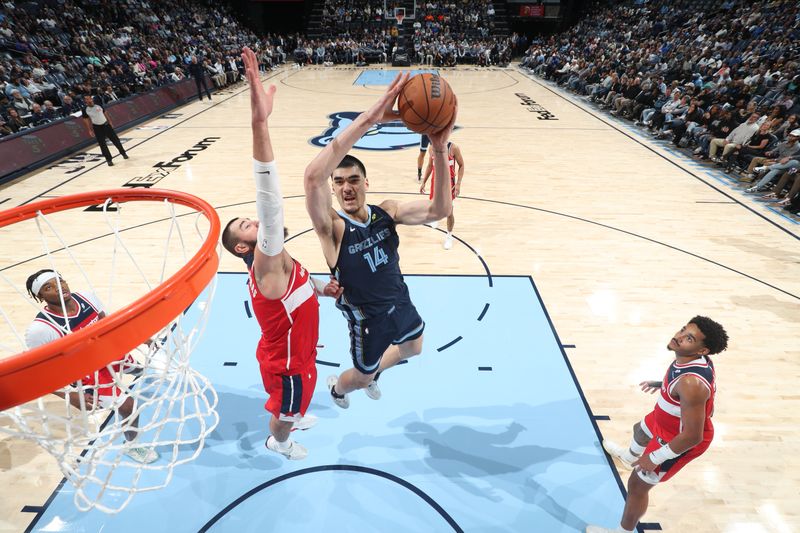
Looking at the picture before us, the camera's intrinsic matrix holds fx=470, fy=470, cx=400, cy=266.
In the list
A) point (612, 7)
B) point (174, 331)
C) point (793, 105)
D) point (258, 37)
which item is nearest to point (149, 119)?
point (174, 331)

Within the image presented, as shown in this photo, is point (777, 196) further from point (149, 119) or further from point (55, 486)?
point (149, 119)

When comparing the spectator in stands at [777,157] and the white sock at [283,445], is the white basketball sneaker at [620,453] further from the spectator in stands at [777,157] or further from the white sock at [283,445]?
the spectator in stands at [777,157]

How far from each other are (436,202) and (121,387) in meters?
1.82

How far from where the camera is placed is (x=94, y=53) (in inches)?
647

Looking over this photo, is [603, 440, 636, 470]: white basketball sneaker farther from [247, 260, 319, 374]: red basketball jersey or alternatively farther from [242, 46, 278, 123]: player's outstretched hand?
[242, 46, 278, 123]: player's outstretched hand

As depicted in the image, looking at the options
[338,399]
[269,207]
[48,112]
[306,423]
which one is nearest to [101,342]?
[269,207]

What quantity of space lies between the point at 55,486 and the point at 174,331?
1.65 m

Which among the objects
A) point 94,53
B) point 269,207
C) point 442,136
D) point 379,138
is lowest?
point 379,138

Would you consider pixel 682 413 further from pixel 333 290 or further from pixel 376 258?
pixel 333 290

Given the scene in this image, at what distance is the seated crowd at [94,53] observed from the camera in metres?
11.9

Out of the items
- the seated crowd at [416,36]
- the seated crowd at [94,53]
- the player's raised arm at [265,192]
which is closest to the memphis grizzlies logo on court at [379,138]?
the seated crowd at [94,53]

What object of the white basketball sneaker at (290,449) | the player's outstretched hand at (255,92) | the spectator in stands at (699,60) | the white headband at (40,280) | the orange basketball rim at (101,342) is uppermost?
the player's outstretched hand at (255,92)

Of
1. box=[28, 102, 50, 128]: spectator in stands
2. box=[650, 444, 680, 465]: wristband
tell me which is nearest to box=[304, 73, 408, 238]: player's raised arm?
Result: box=[650, 444, 680, 465]: wristband

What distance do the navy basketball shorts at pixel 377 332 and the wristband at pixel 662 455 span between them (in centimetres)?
158
